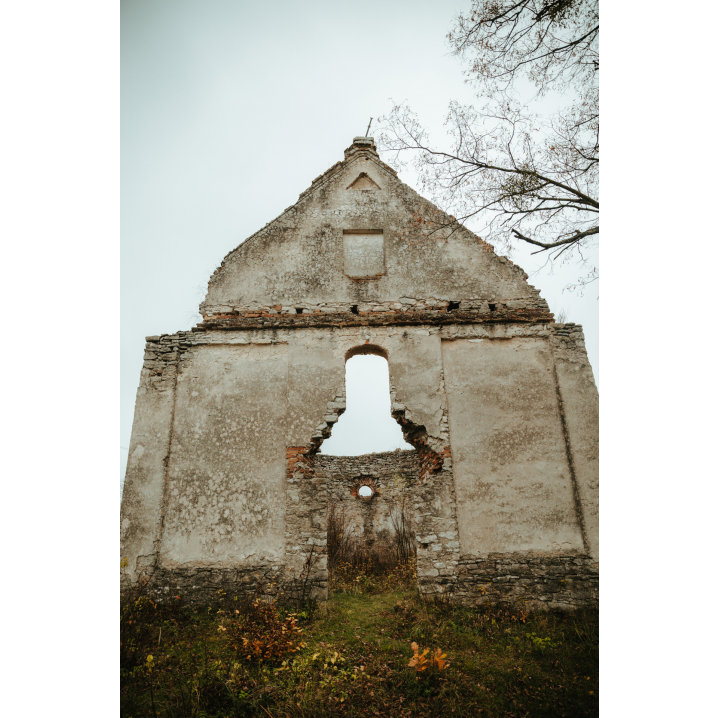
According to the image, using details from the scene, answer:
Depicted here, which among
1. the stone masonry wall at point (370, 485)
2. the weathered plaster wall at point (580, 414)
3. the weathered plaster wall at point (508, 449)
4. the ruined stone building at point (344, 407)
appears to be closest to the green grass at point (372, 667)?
the ruined stone building at point (344, 407)

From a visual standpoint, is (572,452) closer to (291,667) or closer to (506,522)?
(506,522)

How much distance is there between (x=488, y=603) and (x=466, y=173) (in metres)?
6.26

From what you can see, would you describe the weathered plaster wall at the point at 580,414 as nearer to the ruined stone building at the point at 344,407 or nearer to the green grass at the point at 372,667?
the ruined stone building at the point at 344,407

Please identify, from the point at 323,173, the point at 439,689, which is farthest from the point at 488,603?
the point at 323,173

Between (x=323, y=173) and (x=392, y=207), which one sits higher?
(x=323, y=173)

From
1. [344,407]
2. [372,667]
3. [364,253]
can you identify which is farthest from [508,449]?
[364,253]

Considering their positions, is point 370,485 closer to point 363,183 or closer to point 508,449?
point 508,449

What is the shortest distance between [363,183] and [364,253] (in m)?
A: 1.75

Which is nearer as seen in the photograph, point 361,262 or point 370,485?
point 361,262

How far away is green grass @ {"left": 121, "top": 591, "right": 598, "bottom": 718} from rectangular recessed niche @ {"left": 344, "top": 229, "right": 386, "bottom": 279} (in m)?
5.77

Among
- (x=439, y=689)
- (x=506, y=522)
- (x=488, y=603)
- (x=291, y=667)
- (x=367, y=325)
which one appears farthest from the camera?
(x=367, y=325)

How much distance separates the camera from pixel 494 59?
17.3 feet

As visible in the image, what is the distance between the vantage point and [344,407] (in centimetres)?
748

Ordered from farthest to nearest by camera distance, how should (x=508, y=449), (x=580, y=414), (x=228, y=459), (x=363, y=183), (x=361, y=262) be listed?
1. (x=363, y=183)
2. (x=361, y=262)
3. (x=580, y=414)
4. (x=508, y=449)
5. (x=228, y=459)
